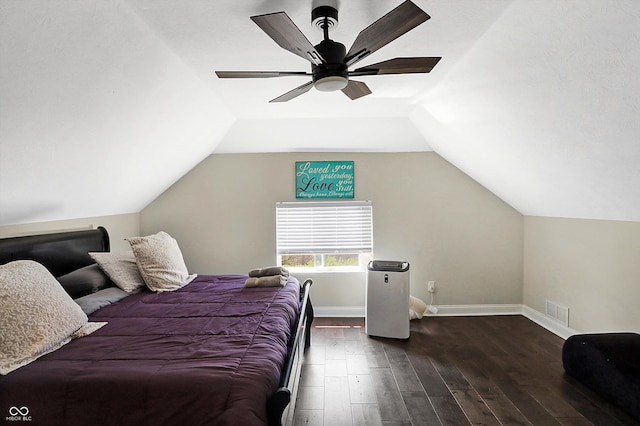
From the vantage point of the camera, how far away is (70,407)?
4.74 ft

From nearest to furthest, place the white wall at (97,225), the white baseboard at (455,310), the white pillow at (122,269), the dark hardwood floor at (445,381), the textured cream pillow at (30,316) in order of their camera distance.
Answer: the textured cream pillow at (30,316)
the dark hardwood floor at (445,381)
the white wall at (97,225)
the white pillow at (122,269)
the white baseboard at (455,310)

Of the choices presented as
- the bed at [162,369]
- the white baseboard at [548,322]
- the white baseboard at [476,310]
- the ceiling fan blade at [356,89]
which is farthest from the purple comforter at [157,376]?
the white baseboard at [548,322]

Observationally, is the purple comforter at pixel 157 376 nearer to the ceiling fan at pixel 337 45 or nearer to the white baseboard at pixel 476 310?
the ceiling fan at pixel 337 45

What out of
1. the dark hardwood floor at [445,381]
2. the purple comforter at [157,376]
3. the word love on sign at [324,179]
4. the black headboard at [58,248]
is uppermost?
the word love on sign at [324,179]

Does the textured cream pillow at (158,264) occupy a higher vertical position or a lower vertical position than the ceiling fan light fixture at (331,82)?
lower

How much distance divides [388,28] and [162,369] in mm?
1863

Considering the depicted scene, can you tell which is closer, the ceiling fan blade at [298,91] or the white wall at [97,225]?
the ceiling fan blade at [298,91]

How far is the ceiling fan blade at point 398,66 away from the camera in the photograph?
1.84 metres

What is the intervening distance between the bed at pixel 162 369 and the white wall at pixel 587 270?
2.85 m

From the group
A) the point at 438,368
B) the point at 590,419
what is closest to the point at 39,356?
the point at 438,368

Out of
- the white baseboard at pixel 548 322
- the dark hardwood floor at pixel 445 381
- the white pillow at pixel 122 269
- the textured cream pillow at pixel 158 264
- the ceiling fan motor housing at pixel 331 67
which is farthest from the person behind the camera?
the white baseboard at pixel 548 322

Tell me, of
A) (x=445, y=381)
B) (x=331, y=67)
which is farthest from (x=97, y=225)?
(x=445, y=381)

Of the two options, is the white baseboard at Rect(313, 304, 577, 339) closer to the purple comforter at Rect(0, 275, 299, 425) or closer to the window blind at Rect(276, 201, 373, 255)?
the window blind at Rect(276, 201, 373, 255)

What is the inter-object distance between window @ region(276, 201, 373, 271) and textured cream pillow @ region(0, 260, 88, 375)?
8.58 ft
